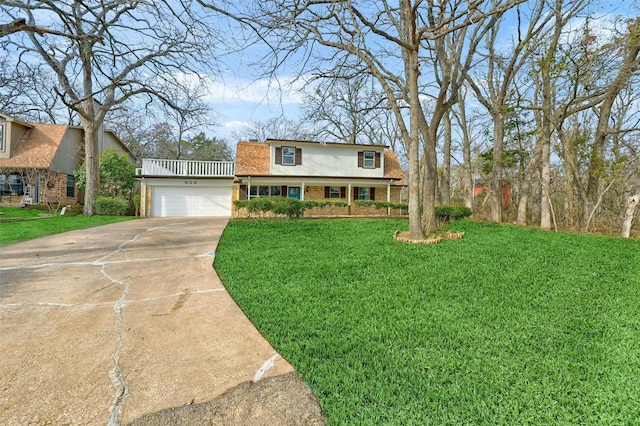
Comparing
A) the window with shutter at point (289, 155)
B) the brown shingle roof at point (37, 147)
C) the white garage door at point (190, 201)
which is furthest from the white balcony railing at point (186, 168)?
the brown shingle roof at point (37, 147)

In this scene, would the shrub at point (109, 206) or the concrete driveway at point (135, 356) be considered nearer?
the concrete driveway at point (135, 356)

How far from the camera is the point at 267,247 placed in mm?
6691

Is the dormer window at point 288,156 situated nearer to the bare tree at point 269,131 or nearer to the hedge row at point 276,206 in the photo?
the hedge row at point 276,206

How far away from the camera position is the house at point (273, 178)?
16125 millimetres

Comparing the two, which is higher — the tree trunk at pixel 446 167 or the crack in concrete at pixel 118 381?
the tree trunk at pixel 446 167

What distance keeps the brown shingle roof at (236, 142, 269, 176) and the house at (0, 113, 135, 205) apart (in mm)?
9937

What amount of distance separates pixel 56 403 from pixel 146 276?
2.93 m

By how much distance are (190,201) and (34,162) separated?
27.4 feet

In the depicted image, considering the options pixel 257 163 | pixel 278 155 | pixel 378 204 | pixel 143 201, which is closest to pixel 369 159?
pixel 378 204

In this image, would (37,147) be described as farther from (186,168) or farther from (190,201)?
(190,201)

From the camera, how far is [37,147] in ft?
54.7

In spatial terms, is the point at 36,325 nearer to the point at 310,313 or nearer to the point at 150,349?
the point at 150,349

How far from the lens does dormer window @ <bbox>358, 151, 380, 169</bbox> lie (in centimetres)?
1794

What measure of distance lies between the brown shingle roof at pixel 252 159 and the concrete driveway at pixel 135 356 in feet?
39.7
